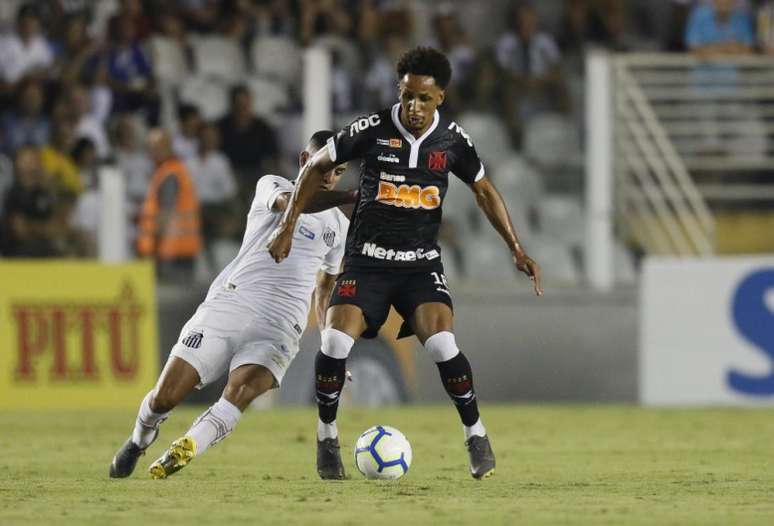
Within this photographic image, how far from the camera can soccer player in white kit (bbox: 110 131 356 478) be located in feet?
28.6

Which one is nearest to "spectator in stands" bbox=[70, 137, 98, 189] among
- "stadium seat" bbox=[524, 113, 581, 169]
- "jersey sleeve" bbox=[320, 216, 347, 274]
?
"stadium seat" bbox=[524, 113, 581, 169]

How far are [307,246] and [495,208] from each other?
1.09m

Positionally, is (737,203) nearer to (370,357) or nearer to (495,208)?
(370,357)

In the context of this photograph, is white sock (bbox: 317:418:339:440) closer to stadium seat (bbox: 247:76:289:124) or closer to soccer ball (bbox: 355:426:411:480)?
A: soccer ball (bbox: 355:426:411:480)

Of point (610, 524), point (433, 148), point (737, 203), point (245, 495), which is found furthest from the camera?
point (737, 203)

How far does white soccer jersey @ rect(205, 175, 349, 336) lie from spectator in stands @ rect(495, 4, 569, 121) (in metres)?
7.95

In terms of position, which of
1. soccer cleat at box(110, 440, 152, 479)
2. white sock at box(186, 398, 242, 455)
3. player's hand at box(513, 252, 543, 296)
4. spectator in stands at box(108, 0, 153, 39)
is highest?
spectator in stands at box(108, 0, 153, 39)

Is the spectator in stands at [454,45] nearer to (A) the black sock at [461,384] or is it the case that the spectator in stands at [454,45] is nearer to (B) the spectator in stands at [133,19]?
(B) the spectator in stands at [133,19]

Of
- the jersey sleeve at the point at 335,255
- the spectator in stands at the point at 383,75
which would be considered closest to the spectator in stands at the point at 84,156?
the spectator in stands at the point at 383,75

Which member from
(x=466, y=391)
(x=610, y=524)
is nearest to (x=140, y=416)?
(x=466, y=391)

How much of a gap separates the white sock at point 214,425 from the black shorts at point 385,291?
30.4 inches

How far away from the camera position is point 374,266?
8812 mm

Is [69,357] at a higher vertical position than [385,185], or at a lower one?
lower

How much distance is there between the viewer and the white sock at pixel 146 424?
8.76 metres
